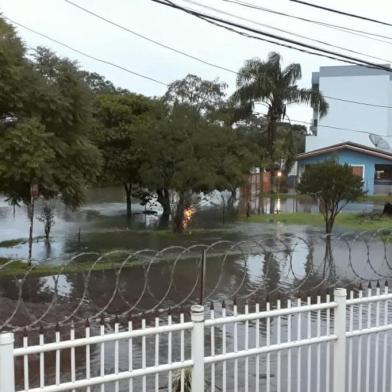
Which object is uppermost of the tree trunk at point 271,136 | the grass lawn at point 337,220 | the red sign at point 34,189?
the tree trunk at point 271,136

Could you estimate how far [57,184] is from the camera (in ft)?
51.5

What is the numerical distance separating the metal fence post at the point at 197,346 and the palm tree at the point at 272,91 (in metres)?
30.5

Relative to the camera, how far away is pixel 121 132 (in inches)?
1044

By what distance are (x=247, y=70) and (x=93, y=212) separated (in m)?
11.9

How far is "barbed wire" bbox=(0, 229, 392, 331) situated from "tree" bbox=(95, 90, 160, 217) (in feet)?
31.9

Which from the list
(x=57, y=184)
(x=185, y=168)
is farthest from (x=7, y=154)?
(x=185, y=168)

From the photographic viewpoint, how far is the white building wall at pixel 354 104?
63219mm

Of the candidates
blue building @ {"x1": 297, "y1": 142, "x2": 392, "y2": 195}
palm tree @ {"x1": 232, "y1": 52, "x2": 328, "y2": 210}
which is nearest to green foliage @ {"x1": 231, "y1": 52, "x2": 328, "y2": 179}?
palm tree @ {"x1": 232, "y1": 52, "x2": 328, "y2": 210}

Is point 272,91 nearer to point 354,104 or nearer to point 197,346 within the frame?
point 197,346

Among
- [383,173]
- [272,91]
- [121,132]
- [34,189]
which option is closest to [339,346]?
[34,189]

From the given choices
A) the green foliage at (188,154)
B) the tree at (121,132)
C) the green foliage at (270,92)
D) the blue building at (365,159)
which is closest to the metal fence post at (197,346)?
the green foliage at (188,154)

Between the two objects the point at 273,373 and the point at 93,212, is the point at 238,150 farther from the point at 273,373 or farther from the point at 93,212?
the point at 273,373

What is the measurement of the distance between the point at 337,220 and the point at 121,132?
1058cm

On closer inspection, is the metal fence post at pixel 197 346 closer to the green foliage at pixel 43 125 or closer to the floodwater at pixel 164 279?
the floodwater at pixel 164 279
